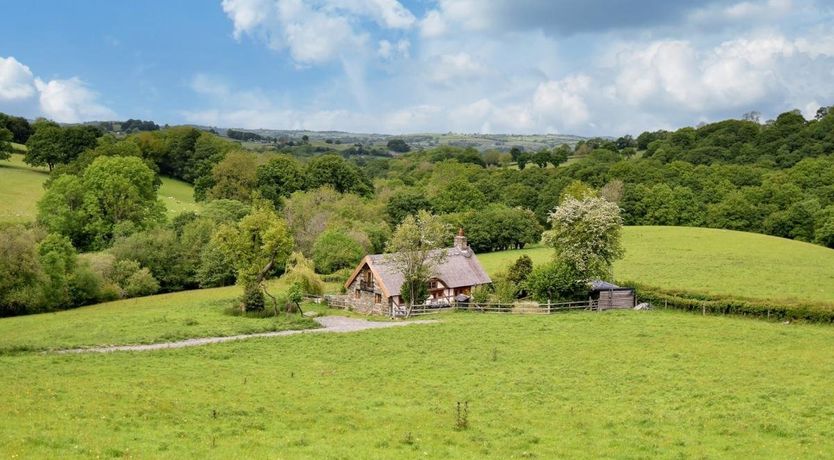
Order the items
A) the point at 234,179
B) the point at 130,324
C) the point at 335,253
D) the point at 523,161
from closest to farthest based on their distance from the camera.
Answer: the point at 130,324, the point at 335,253, the point at 234,179, the point at 523,161

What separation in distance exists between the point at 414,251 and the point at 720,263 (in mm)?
36429

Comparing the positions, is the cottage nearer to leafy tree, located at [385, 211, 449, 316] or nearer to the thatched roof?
the thatched roof

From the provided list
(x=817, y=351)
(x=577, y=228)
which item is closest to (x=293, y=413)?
(x=817, y=351)

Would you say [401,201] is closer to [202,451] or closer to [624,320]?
[624,320]

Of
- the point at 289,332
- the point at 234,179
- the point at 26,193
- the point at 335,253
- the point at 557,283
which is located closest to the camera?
the point at 289,332

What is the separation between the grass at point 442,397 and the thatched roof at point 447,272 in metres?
13.9

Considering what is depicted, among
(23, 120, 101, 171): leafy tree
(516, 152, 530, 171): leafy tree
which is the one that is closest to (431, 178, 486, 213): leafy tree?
(23, 120, 101, 171): leafy tree

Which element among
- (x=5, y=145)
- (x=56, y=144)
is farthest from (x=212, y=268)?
(x=5, y=145)

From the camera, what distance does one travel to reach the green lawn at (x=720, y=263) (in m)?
55.0

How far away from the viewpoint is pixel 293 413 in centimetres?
2200

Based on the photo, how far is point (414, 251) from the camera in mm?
51781

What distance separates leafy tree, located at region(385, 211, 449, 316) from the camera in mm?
51594

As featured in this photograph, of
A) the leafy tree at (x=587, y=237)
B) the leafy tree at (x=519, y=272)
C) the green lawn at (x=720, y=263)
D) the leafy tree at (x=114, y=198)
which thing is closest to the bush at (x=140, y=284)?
the leafy tree at (x=114, y=198)

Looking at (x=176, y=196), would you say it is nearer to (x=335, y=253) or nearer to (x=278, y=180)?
(x=278, y=180)
